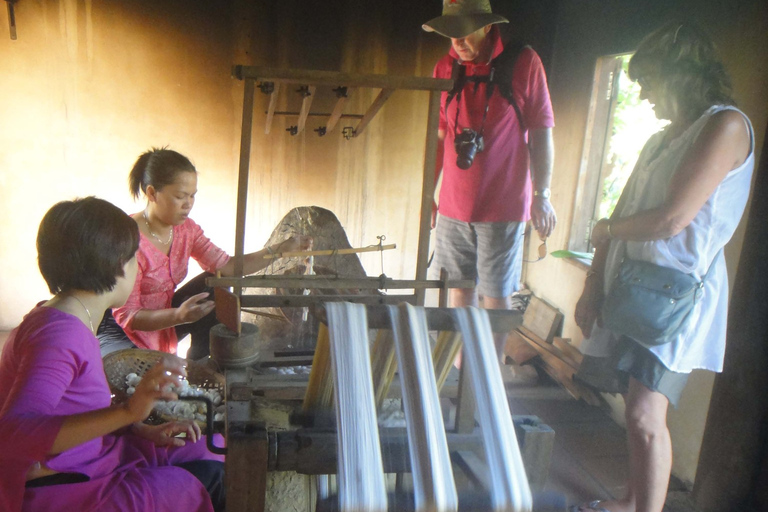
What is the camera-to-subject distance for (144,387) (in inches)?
47.3

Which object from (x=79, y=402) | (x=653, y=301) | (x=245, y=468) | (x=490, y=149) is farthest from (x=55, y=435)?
(x=490, y=149)

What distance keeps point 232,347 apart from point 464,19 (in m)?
2.04

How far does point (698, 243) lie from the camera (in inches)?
71.1

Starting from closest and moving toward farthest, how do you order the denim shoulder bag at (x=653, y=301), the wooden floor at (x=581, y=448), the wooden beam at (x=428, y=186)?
1. the denim shoulder bag at (x=653, y=301)
2. the wooden beam at (x=428, y=186)
3. the wooden floor at (x=581, y=448)

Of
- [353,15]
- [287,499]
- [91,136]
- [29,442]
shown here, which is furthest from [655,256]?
[91,136]

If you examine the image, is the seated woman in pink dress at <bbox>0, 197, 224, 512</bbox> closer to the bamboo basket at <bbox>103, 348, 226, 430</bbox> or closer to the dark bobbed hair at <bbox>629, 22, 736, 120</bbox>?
the bamboo basket at <bbox>103, 348, 226, 430</bbox>

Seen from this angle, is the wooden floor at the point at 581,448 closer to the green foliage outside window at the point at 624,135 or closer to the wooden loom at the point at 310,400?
the wooden loom at the point at 310,400

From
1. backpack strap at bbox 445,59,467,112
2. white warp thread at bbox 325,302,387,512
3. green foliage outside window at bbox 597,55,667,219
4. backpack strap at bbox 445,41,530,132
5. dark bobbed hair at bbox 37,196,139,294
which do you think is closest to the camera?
white warp thread at bbox 325,302,387,512

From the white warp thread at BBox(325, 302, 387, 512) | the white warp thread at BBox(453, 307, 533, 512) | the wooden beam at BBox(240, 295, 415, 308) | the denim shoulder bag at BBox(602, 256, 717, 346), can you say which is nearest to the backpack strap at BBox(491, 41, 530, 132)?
the denim shoulder bag at BBox(602, 256, 717, 346)

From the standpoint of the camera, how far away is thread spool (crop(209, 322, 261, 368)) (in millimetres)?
1737

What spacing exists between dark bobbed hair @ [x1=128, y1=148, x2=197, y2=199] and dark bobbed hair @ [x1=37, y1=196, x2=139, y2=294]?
3.57ft

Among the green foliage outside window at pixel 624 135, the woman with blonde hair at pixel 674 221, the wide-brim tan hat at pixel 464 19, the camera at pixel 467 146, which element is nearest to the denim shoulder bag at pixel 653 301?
the woman with blonde hair at pixel 674 221

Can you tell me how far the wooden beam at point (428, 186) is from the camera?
1959mm

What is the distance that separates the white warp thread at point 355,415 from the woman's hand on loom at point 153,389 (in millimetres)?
358
